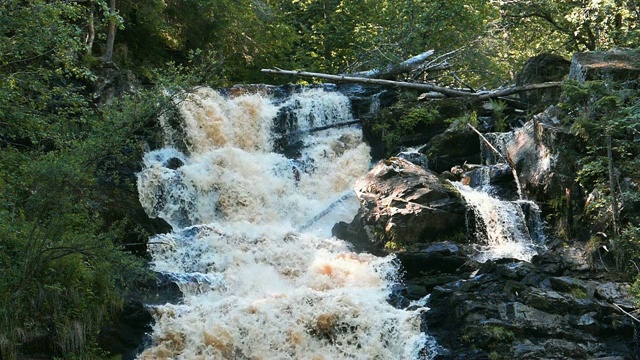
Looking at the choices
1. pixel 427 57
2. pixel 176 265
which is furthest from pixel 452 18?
pixel 176 265

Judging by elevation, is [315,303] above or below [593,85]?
below

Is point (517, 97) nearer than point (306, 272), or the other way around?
point (306, 272)

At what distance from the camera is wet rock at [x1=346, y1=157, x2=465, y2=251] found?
13312mm

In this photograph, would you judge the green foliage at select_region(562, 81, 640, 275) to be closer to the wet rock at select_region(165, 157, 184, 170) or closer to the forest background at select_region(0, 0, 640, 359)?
the forest background at select_region(0, 0, 640, 359)

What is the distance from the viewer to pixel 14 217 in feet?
28.6

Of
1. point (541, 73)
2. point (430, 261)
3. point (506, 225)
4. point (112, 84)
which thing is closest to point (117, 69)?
point (112, 84)

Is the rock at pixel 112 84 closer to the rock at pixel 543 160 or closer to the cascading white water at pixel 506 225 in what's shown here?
the cascading white water at pixel 506 225

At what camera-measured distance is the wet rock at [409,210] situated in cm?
1331

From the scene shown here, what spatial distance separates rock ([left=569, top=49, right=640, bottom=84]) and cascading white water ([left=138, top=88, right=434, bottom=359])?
20.1ft

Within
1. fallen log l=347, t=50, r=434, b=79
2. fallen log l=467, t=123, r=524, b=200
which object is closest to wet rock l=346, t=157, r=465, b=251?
fallen log l=467, t=123, r=524, b=200

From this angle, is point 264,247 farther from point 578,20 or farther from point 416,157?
point 578,20

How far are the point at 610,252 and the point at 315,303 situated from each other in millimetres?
5847

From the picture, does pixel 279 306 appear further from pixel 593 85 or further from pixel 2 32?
pixel 593 85

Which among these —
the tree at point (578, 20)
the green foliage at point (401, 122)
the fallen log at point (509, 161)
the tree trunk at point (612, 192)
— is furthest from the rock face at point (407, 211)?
the tree at point (578, 20)
